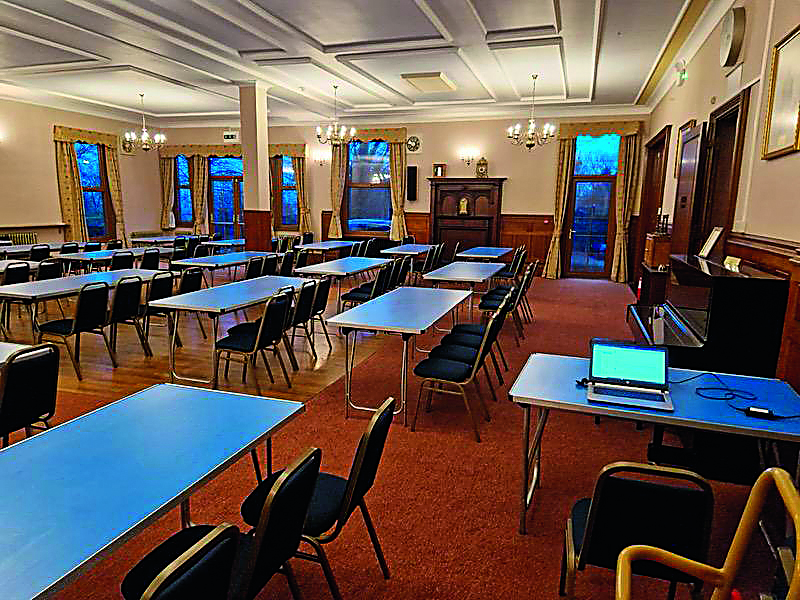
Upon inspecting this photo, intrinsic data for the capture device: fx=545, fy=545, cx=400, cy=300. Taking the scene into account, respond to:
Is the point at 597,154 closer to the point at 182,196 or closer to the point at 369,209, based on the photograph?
the point at 369,209

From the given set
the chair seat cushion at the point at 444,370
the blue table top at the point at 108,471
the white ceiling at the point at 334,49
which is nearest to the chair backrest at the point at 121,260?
the white ceiling at the point at 334,49

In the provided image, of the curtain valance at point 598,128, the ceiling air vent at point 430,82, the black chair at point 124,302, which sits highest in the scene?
the ceiling air vent at point 430,82

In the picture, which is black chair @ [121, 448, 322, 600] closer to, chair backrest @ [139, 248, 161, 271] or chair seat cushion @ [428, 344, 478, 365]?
chair seat cushion @ [428, 344, 478, 365]

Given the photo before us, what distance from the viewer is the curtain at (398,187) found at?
12.3 m

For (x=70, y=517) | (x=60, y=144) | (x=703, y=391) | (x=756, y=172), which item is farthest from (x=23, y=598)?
(x=60, y=144)

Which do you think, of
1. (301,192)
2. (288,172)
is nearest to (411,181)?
(301,192)

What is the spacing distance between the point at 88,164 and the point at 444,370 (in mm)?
11599

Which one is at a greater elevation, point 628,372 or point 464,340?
point 628,372

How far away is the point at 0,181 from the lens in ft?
33.3

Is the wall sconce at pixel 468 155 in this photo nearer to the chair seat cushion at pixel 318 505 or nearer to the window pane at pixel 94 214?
the window pane at pixel 94 214

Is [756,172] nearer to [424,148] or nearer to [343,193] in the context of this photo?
[424,148]

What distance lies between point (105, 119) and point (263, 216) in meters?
5.89

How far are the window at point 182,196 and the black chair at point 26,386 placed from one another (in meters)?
12.0

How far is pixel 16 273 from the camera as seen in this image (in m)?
5.61
